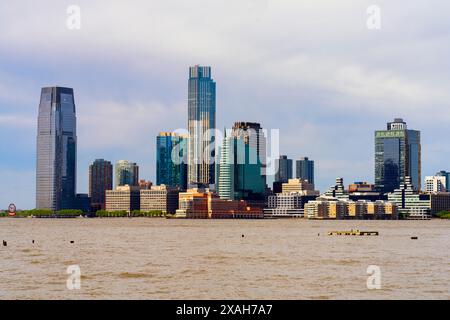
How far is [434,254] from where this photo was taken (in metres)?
96.9

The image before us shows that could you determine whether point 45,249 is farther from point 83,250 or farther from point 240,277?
point 240,277

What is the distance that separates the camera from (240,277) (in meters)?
66.6
